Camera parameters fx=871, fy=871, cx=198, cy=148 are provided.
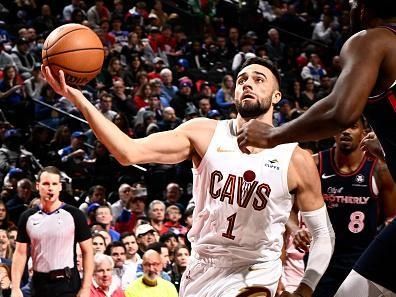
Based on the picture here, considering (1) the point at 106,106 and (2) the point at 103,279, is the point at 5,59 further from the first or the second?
(2) the point at 103,279

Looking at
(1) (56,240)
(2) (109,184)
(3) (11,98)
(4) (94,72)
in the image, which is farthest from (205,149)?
(3) (11,98)

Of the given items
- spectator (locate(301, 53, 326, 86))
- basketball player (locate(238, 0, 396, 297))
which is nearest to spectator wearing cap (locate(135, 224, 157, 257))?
basketball player (locate(238, 0, 396, 297))

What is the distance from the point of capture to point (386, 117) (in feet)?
10.7

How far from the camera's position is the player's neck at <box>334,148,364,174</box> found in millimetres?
6125

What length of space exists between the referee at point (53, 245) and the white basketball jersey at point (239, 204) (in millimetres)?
3174

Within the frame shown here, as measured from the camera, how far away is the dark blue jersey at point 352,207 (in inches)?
237

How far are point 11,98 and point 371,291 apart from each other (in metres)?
9.93

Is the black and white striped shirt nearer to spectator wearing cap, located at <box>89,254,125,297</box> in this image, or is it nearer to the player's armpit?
spectator wearing cap, located at <box>89,254,125,297</box>

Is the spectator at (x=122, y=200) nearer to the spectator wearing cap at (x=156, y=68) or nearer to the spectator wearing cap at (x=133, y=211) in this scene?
the spectator wearing cap at (x=133, y=211)

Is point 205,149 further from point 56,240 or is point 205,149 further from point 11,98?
point 11,98

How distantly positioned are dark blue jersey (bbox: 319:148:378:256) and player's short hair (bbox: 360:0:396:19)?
2862 mm

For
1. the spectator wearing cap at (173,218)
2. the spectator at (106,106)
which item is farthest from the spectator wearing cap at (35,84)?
the spectator wearing cap at (173,218)

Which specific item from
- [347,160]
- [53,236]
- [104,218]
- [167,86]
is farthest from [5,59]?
[347,160]

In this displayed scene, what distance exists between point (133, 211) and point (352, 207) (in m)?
5.45
